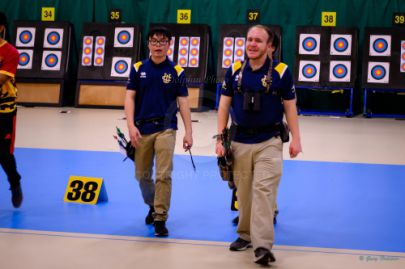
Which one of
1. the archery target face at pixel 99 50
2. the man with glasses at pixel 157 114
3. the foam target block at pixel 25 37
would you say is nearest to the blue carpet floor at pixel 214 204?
the man with glasses at pixel 157 114

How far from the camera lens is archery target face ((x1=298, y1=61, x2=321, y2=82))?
12547mm

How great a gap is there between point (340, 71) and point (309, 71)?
625 mm

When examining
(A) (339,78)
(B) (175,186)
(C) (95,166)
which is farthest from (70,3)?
(B) (175,186)

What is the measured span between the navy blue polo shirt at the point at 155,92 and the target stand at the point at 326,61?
846cm

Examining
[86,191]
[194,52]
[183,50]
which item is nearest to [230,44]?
[194,52]

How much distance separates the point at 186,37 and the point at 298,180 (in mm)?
7535

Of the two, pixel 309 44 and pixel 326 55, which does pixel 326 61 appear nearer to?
pixel 326 55

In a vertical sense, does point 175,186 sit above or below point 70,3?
below

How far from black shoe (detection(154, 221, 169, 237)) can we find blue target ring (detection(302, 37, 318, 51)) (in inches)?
365

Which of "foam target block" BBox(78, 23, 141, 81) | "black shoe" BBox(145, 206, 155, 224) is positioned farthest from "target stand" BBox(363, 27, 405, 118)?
"black shoe" BBox(145, 206, 155, 224)

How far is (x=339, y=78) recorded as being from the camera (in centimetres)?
1239

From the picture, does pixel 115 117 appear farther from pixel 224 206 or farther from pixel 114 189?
pixel 224 206

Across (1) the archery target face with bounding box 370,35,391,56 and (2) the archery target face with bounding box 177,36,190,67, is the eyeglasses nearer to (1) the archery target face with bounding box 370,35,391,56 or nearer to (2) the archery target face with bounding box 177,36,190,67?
(2) the archery target face with bounding box 177,36,190,67

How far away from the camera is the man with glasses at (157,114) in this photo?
4.10 m
